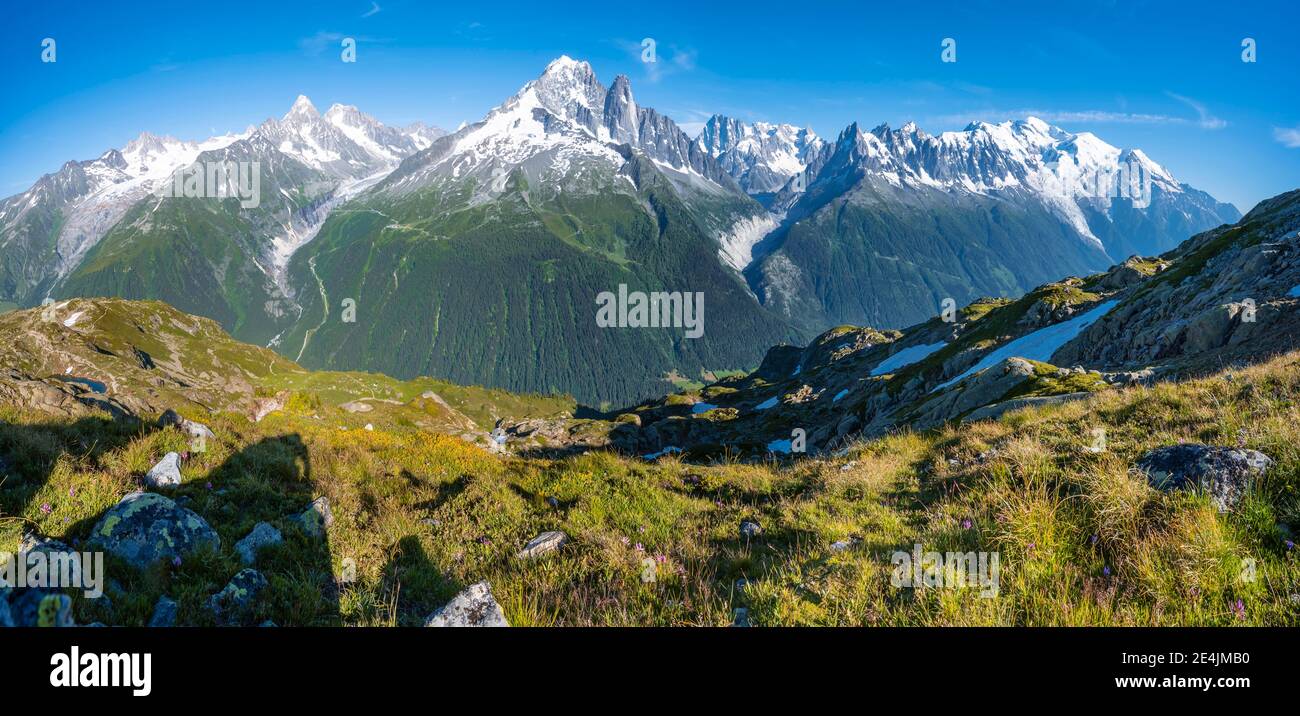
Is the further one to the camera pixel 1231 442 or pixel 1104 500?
pixel 1231 442

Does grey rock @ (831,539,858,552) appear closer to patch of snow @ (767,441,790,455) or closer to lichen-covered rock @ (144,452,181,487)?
lichen-covered rock @ (144,452,181,487)

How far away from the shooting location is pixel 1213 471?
6.30 metres

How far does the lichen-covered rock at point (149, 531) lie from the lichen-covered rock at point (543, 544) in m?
4.33

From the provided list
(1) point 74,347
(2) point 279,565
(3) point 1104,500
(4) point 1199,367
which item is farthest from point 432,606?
(1) point 74,347

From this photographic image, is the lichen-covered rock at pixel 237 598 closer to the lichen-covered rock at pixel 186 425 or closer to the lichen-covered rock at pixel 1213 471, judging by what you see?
the lichen-covered rock at pixel 186 425

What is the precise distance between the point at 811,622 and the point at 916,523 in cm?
402

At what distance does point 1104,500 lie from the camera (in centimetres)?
636

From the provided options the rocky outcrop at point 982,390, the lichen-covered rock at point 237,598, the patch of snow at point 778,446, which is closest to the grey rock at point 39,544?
the lichen-covered rock at point 237,598

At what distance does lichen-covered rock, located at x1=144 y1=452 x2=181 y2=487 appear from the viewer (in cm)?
901

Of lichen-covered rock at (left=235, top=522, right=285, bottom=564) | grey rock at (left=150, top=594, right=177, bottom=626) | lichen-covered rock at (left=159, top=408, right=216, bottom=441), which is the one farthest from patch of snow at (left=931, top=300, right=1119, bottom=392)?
grey rock at (left=150, top=594, right=177, bottom=626)

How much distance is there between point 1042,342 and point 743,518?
5196 cm

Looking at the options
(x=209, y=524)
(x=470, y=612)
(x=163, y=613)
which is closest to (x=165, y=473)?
(x=209, y=524)
